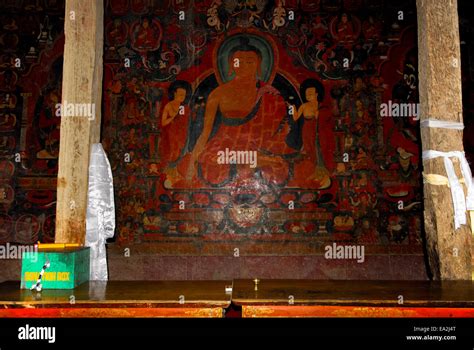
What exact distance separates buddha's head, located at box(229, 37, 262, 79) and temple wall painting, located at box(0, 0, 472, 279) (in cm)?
2

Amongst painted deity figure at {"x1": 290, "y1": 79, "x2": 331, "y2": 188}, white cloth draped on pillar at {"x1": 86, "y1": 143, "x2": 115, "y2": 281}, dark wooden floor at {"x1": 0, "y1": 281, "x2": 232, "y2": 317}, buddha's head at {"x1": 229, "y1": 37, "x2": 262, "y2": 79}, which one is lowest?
dark wooden floor at {"x1": 0, "y1": 281, "x2": 232, "y2": 317}

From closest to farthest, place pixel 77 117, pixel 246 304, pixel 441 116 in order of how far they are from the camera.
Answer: pixel 246 304 → pixel 441 116 → pixel 77 117

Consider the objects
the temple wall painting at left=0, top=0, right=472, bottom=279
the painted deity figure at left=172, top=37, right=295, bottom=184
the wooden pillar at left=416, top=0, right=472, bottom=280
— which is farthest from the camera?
the painted deity figure at left=172, top=37, right=295, bottom=184

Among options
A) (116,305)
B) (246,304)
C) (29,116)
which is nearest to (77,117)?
(116,305)

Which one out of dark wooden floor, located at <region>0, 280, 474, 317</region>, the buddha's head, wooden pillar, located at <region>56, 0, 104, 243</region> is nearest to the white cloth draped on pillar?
wooden pillar, located at <region>56, 0, 104, 243</region>

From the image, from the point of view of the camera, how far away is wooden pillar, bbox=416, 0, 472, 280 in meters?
3.19

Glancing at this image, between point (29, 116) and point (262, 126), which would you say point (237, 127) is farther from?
Answer: point (29, 116)

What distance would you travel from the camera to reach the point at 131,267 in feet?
19.8

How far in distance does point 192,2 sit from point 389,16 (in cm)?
268

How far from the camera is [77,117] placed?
3.41m

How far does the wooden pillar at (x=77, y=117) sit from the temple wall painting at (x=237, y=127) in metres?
2.79

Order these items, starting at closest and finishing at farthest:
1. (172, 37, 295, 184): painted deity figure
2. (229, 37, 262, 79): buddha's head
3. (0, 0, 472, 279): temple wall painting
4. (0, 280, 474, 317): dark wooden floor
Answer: (0, 280, 474, 317): dark wooden floor, (0, 0, 472, 279): temple wall painting, (172, 37, 295, 184): painted deity figure, (229, 37, 262, 79): buddha's head

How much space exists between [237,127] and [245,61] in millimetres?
924

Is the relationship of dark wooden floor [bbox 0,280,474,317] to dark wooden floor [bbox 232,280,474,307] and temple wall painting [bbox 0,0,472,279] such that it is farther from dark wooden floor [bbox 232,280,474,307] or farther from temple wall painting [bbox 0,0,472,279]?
temple wall painting [bbox 0,0,472,279]
